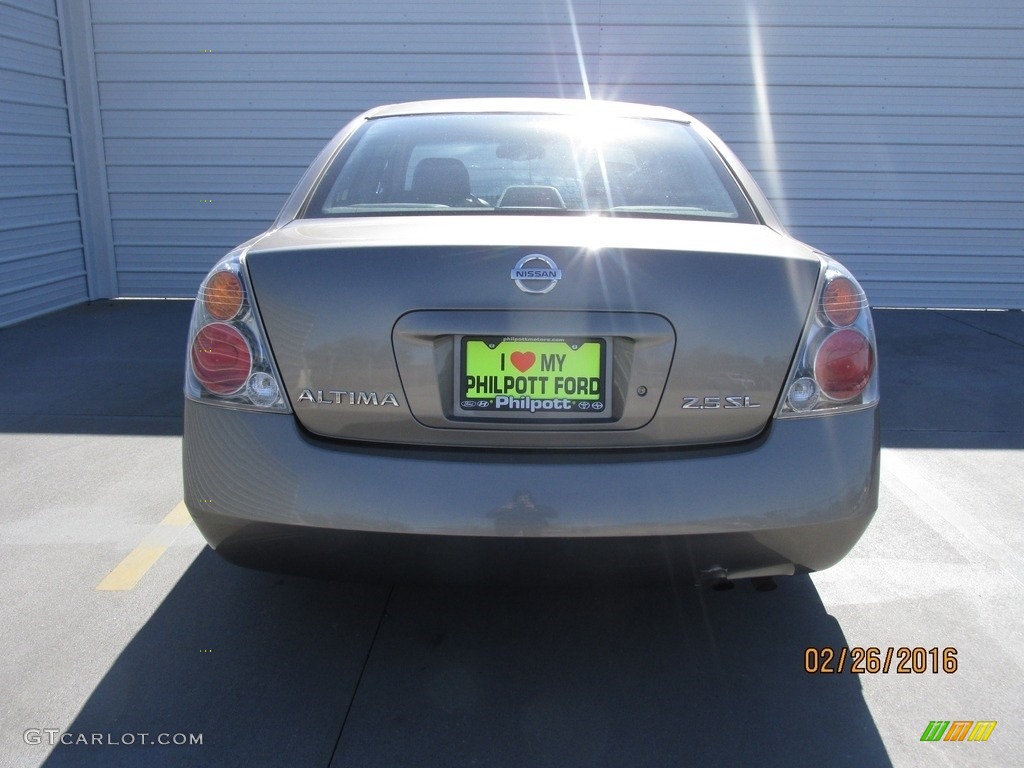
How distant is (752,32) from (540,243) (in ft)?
22.5

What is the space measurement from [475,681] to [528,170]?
157 cm

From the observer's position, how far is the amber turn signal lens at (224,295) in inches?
85.7

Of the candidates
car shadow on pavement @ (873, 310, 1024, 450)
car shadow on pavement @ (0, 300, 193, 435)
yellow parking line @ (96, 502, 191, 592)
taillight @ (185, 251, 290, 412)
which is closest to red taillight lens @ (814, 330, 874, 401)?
taillight @ (185, 251, 290, 412)

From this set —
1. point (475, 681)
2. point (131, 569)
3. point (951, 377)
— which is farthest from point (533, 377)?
point (951, 377)

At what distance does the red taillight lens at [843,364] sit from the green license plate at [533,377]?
535 millimetres

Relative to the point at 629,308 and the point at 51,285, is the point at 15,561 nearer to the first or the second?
the point at 629,308

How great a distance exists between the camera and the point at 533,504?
2002mm

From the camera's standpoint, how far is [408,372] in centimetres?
207

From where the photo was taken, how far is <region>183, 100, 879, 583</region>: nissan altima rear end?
202 cm

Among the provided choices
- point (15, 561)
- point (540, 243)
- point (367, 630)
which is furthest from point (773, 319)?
point (15, 561)
